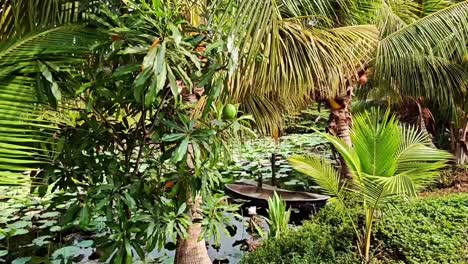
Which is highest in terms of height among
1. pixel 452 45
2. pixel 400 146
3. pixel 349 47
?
pixel 452 45

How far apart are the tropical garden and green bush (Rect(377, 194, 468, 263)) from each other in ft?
0.04

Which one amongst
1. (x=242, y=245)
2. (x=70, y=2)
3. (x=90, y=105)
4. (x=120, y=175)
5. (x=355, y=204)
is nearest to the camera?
(x=70, y=2)

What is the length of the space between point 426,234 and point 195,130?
200 centimetres

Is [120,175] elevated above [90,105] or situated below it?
below

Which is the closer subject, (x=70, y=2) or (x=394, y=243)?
(x=70, y=2)

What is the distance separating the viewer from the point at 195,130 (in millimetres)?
1742

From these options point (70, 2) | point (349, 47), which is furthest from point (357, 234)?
point (70, 2)

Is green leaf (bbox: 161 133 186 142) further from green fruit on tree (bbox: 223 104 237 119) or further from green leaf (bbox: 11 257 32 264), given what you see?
green leaf (bbox: 11 257 32 264)

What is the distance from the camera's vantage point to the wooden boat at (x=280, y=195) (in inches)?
185

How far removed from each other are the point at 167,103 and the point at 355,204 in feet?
6.91

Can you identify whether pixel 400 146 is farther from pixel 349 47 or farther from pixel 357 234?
pixel 349 47

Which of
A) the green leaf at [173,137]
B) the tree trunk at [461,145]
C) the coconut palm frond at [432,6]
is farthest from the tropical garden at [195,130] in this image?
the tree trunk at [461,145]

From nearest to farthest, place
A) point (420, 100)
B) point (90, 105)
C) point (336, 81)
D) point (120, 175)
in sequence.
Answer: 1. point (90, 105)
2. point (120, 175)
3. point (336, 81)
4. point (420, 100)

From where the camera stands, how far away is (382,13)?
4.29 meters
